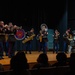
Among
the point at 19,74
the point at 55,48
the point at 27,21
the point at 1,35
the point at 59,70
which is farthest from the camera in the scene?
the point at 27,21

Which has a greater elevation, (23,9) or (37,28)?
(23,9)

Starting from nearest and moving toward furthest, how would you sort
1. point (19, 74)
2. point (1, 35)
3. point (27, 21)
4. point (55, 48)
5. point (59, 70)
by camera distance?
point (19, 74)
point (59, 70)
point (1, 35)
point (55, 48)
point (27, 21)

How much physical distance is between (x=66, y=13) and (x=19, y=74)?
1297 centimetres

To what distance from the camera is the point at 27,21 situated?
50.9ft

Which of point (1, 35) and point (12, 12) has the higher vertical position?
point (12, 12)

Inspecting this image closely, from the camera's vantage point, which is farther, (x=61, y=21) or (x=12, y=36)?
(x=61, y=21)

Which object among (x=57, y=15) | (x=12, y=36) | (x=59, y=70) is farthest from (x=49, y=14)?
(x=59, y=70)

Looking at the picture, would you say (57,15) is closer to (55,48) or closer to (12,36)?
(55,48)

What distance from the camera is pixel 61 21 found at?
1620 cm

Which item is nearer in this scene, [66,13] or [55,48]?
[55,48]

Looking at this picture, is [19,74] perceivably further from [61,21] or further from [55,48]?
[61,21]

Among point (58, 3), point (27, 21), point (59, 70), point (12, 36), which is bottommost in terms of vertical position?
point (59, 70)

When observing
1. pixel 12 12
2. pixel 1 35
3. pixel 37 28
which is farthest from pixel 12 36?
pixel 37 28

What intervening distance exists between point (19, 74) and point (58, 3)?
13.3 meters
